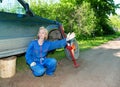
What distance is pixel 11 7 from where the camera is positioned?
6121 mm

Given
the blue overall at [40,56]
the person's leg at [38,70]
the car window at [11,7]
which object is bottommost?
the person's leg at [38,70]

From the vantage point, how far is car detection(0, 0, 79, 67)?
4.97m

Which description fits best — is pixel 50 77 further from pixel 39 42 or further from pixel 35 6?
pixel 35 6

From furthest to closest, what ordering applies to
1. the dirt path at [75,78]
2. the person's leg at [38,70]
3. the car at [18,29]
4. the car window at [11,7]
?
the car window at [11,7] → the person's leg at [38,70] → the car at [18,29] → the dirt path at [75,78]

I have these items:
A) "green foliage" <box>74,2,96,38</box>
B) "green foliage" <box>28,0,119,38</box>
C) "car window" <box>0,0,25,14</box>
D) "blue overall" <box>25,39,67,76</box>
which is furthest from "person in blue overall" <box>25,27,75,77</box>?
A: "green foliage" <box>74,2,96,38</box>

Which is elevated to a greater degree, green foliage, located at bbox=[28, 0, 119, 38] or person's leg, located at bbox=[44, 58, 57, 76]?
green foliage, located at bbox=[28, 0, 119, 38]

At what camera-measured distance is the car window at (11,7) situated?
19.5ft

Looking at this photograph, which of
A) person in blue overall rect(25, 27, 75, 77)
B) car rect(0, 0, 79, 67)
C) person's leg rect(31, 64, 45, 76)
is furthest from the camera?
person in blue overall rect(25, 27, 75, 77)

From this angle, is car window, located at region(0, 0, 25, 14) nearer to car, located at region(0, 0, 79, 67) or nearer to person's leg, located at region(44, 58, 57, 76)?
car, located at region(0, 0, 79, 67)

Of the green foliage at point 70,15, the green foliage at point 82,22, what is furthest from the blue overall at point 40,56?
the green foliage at point 82,22

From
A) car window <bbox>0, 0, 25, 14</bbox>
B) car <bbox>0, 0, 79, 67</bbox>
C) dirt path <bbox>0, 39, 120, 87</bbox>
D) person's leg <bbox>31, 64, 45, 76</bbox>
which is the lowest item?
dirt path <bbox>0, 39, 120, 87</bbox>

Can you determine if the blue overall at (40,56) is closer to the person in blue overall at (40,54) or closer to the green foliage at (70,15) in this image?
the person in blue overall at (40,54)

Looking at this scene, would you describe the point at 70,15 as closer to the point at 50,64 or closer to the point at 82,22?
the point at 82,22

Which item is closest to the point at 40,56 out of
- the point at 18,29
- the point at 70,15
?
the point at 18,29
